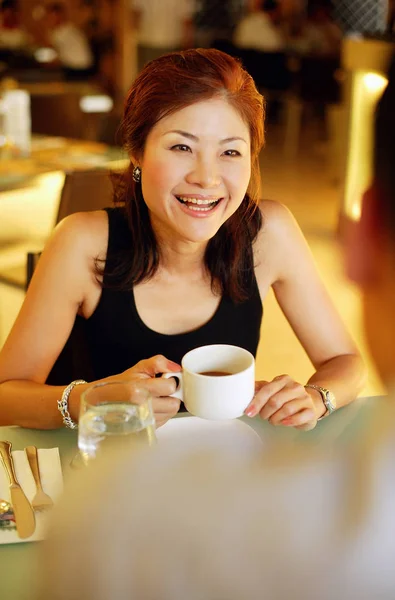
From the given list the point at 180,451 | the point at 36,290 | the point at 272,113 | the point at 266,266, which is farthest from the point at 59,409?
the point at 272,113

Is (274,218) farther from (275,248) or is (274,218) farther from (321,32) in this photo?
(321,32)

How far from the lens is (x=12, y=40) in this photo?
10914mm

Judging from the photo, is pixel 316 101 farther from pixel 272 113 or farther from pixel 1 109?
Result: pixel 1 109

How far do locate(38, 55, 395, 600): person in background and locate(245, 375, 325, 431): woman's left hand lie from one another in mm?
626

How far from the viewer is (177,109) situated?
159cm

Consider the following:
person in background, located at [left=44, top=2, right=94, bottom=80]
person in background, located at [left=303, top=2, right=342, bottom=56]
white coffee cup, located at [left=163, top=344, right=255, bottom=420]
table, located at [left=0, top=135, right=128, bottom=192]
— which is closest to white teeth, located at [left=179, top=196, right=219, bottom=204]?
white coffee cup, located at [left=163, top=344, right=255, bottom=420]

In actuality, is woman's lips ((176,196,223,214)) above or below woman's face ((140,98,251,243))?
below

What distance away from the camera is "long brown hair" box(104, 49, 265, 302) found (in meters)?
1.60

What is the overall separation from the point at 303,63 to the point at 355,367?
291 inches

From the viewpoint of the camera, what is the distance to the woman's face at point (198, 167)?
62.6 inches

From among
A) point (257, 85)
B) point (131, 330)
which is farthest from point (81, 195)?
point (257, 85)

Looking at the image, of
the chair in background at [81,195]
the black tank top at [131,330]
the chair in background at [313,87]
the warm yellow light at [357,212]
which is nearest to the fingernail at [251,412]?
the black tank top at [131,330]

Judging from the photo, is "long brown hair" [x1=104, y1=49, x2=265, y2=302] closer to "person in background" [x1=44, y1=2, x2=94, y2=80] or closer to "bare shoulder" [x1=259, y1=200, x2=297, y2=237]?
"bare shoulder" [x1=259, y1=200, x2=297, y2=237]

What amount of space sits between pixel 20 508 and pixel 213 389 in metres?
0.31
